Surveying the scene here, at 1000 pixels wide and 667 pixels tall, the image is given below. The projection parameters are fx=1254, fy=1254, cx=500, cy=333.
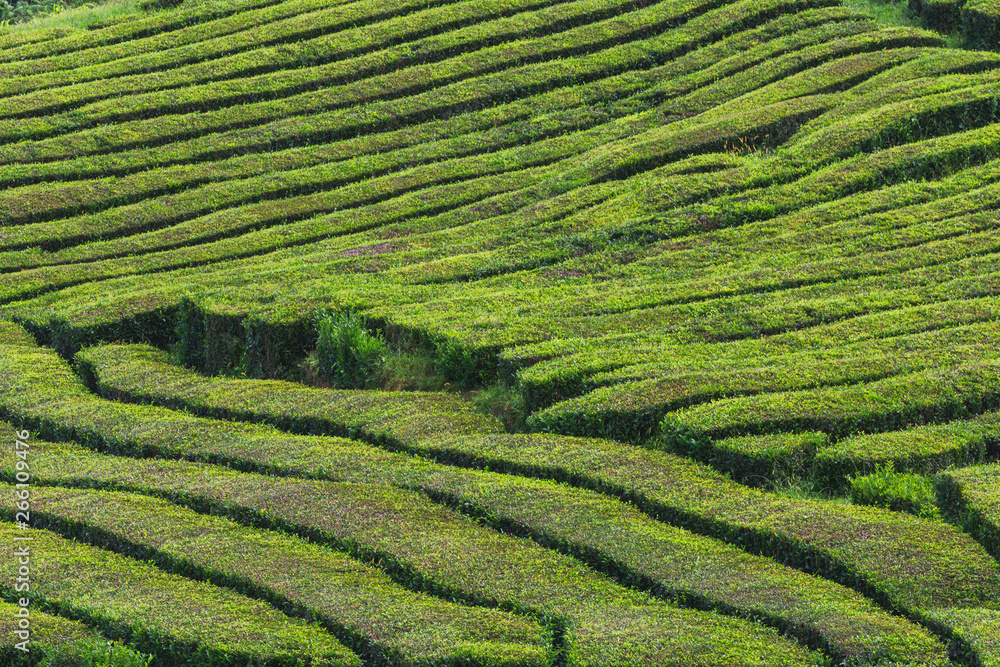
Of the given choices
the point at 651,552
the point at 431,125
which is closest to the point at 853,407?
the point at 651,552

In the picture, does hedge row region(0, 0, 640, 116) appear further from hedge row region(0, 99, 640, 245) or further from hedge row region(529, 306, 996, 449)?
hedge row region(529, 306, 996, 449)

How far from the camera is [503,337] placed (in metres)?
21.1

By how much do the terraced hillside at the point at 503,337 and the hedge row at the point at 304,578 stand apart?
57 millimetres

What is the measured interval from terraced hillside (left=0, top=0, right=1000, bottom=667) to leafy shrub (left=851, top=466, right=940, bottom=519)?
1.8 inches

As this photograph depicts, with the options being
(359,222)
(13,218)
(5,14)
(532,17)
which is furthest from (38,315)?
(5,14)

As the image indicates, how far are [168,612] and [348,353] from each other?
26.9ft

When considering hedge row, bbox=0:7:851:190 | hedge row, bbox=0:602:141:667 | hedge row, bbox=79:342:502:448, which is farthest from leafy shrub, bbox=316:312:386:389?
→ hedge row, bbox=0:7:851:190

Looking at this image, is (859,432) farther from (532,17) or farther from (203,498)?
(532,17)

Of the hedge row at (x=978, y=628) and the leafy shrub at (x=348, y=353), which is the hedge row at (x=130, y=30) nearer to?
the leafy shrub at (x=348, y=353)

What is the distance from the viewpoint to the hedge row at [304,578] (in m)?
13.5

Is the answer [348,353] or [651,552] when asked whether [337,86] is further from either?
[651,552]

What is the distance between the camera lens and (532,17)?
38219 mm

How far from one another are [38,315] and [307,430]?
360 inches

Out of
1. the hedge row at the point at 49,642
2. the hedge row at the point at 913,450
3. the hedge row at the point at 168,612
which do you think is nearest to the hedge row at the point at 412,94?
the hedge row at the point at 168,612
